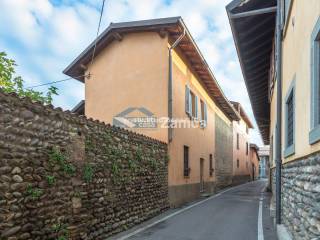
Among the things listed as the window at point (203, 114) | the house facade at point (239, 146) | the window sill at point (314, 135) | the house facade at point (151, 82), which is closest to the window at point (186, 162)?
the house facade at point (151, 82)

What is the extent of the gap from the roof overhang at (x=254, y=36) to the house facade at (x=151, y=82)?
5.93 feet

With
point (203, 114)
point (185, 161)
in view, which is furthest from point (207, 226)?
point (203, 114)

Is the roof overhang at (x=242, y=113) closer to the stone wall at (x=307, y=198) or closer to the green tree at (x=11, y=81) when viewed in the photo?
the green tree at (x=11, y=81)

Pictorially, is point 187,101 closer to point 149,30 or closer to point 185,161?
point 185,161

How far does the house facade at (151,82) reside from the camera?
1249cm

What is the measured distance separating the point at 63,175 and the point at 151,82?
6.95 metres

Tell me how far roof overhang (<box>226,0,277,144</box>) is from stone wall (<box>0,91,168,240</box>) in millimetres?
4762

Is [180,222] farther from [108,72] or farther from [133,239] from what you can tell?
[108,72]

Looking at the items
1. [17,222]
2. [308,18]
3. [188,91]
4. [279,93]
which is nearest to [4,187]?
[17,222]

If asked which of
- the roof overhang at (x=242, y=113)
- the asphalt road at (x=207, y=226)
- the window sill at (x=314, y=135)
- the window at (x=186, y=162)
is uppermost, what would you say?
the roof overhang at (x=242, y=113)

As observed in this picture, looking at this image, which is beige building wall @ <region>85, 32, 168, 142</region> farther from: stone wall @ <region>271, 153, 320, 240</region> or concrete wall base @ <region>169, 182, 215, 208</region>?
stone wall @ <region>271, 153, 320, 240</region>

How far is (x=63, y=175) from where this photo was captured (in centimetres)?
627

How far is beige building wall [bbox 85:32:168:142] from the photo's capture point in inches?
494

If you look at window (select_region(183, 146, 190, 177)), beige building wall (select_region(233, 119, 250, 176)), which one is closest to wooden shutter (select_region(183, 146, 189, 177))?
window (select_region(183, 146, 190, 177))
